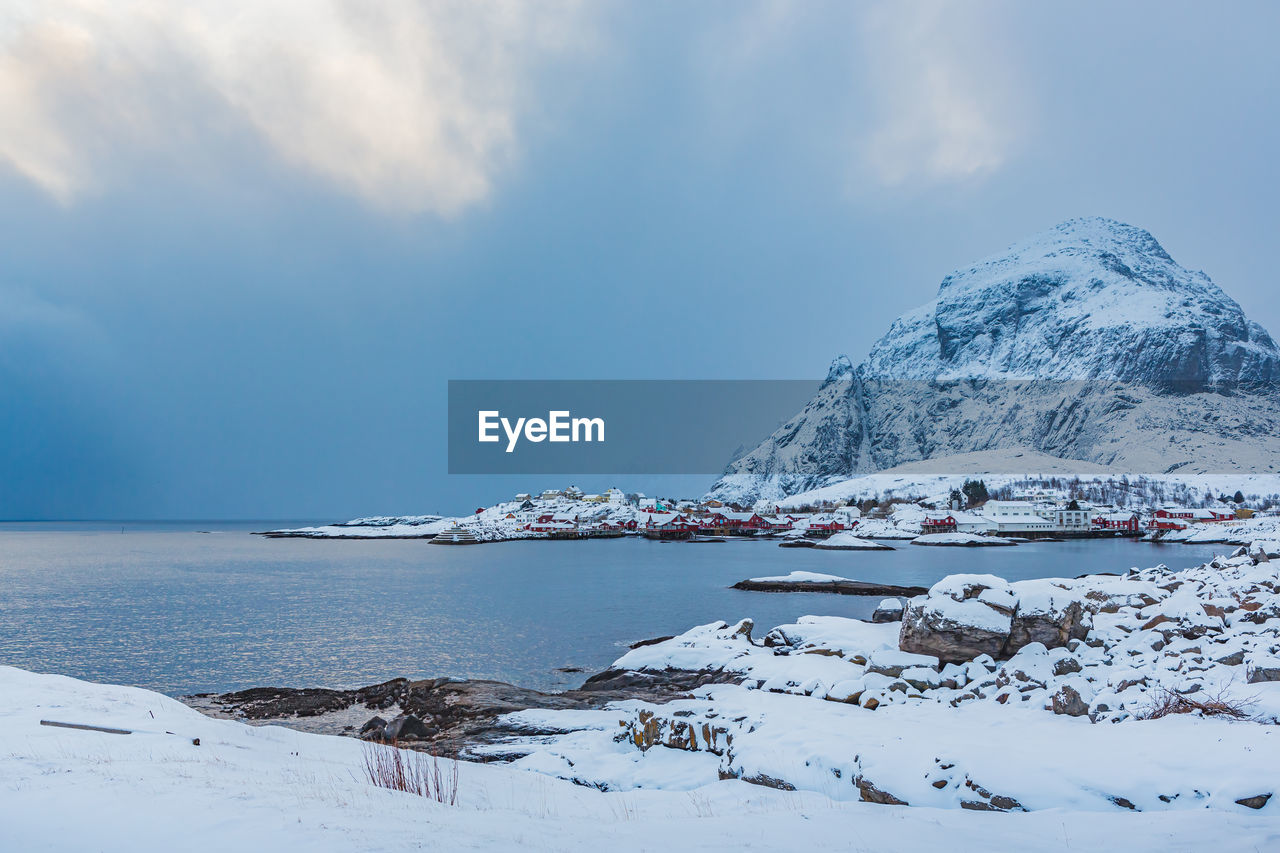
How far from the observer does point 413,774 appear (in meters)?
9.67

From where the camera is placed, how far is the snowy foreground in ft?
22.4

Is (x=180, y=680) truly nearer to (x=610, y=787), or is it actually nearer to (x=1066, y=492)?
(x=610, y=787)

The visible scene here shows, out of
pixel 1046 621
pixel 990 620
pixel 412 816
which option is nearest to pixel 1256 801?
pixel 990 620

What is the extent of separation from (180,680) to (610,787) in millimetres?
21372

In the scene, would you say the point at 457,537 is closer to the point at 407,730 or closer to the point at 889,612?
the point at 889,612

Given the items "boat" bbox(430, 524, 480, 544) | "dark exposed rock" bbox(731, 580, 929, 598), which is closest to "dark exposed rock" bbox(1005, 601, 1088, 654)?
"dark exposed rock" bbox(731, 580, 929, 598)

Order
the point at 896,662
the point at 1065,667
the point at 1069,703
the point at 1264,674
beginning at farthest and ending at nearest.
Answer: the point at 896,662
the point at 1065,667
the point at 1069,703
the point at 1264,674

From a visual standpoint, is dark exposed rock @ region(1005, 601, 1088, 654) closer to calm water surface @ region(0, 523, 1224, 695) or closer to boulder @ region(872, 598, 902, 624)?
boulder @ region(872, 598, 902, 624)

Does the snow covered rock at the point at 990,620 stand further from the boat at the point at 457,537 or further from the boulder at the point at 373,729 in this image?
the boat at the point at 457,537

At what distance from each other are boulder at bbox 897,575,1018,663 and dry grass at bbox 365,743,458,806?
1233 cm

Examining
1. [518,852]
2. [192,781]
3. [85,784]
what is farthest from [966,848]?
[85,784]

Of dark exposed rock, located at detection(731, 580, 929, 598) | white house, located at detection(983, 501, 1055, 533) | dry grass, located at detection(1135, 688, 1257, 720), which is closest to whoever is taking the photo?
dry grass, located at detection(1135, 688, 1257, 720)

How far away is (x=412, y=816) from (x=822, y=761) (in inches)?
264

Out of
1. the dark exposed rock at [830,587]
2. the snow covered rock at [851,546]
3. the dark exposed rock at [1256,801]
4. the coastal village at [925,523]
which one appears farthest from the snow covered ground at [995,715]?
the coastal village at [925,523]
